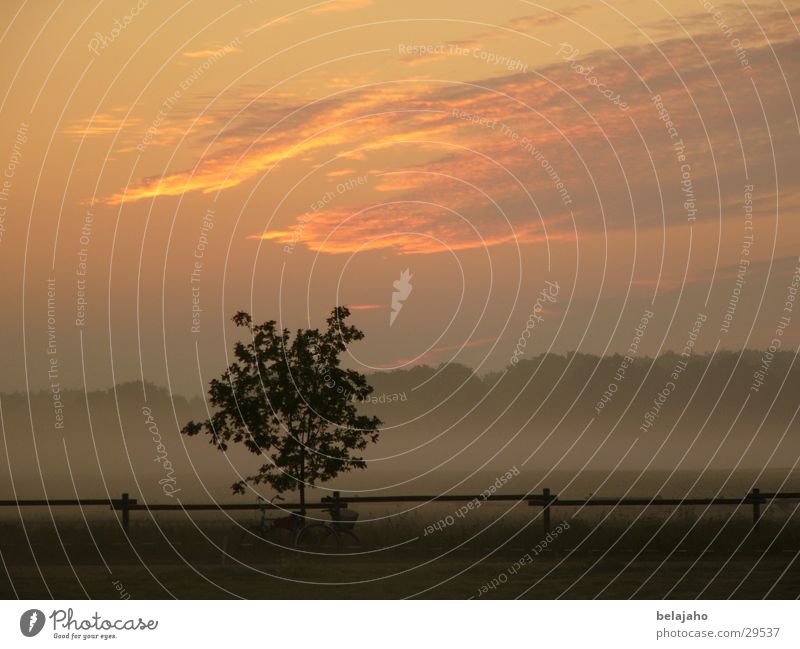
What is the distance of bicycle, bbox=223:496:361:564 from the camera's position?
74.5 feet

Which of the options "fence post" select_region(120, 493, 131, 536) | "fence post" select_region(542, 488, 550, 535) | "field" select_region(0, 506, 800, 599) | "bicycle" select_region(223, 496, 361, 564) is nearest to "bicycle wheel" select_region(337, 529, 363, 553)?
"bicycle" select_region(223, 496, 361, 564)

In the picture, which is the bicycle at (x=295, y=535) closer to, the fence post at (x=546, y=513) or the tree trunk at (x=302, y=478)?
the tree trunk at (x=302, y=478)

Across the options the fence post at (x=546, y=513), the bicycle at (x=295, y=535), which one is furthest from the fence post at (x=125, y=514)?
the fence post at (x=546, y=513)

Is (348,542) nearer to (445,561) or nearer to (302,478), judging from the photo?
(302,478)

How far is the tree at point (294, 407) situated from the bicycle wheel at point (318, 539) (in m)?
0.53

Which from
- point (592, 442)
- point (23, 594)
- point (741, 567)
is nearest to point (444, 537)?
point (741, 567)

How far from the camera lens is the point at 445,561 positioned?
21.1 metres

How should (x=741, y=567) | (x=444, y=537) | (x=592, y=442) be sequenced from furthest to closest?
(x=592, y=442) → (x=444, y=537) → (x=741, y=567)

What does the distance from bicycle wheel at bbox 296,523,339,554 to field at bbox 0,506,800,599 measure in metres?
0.63

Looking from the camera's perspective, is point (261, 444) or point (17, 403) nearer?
point (261, 444)

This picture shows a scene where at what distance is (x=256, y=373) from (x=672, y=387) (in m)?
66.3

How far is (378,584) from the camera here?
1912 cm

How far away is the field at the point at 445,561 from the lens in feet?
61.0
